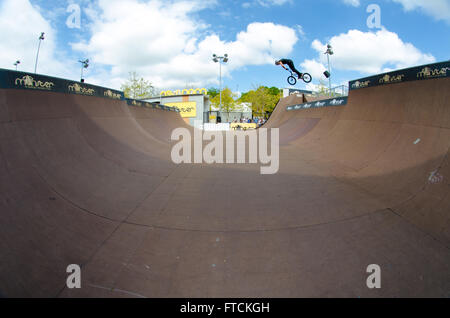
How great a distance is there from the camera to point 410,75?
624 cm

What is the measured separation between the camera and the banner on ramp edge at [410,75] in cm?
529

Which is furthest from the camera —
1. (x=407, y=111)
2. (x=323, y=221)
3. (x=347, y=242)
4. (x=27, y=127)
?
(x=407, y=111)

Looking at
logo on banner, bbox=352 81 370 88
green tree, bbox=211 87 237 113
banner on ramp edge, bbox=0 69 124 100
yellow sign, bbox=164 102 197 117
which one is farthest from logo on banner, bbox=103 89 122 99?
green tree, bbox=211 87 237 113

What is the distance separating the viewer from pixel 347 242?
2.85m

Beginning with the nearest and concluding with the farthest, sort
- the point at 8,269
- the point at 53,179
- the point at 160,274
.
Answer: the point at 8,269 < the point at 160,274 < the point at 53,179

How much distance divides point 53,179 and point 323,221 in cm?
425

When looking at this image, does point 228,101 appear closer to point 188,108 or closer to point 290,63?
point 188,108

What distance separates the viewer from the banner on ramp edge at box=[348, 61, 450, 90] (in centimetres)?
529

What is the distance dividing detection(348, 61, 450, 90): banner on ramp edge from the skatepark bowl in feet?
0.55

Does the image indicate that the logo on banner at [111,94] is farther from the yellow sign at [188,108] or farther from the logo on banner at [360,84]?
the yellow sign at [188,108]

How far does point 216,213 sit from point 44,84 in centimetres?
526

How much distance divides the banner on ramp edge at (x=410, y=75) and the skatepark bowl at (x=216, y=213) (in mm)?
168
